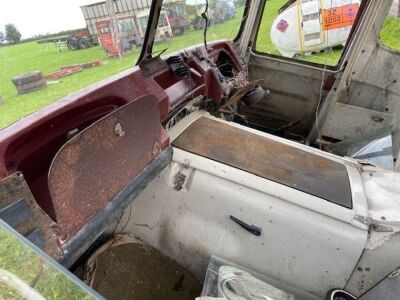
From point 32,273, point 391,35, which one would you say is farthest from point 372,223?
point 391,35

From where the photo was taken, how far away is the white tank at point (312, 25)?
307 cm

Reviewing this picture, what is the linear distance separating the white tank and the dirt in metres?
2.76

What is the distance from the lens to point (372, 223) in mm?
1395

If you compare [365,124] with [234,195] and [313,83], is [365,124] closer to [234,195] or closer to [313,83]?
[313,83]

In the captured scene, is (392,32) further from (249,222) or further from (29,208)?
(29,208)

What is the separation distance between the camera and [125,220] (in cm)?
166

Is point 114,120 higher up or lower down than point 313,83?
higher up

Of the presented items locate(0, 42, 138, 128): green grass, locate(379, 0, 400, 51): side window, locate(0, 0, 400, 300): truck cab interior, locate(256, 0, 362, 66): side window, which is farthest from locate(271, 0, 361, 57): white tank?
locate(0, 42, 138, 128): green grass

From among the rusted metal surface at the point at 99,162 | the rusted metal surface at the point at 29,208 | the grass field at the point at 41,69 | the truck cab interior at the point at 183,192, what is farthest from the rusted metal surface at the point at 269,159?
the rusted metal surface at the point at 29,208

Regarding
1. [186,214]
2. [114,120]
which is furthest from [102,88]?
[186,214]

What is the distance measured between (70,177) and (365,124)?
9.96 feet

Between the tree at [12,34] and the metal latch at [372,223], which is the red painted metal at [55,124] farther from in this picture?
the metal latch at [372,223]

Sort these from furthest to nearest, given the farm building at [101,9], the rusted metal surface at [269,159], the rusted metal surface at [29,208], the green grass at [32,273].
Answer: the rusted metal surface at [269,159], the farm building at [101,9], the rusted metal surface at [29,208], the green grass at [32,273]

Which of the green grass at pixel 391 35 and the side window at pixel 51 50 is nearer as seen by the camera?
the side window at pixel 51 50
